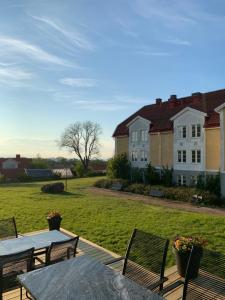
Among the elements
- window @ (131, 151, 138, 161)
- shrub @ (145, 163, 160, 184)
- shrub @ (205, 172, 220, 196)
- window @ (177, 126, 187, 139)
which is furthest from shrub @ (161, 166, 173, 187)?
window @ (131, 151, 138, 161)

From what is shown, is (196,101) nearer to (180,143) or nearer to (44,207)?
(180,143)

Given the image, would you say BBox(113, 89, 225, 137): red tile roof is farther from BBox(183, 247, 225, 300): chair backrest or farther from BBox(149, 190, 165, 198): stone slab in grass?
BBox(183, 247, 225, 300): chair backrest

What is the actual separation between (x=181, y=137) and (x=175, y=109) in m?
5.20

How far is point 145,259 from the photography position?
20.3ft

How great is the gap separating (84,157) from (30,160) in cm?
1362

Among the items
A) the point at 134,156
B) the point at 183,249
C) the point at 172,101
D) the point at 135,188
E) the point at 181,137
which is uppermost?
the point at 172,101

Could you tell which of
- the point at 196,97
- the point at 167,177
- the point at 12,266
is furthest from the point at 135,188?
the point at 12,266

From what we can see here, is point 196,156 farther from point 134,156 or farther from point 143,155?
point 134,156

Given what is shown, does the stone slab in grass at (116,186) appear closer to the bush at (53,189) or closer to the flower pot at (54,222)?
the bush at (53,189)

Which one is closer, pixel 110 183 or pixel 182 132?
pixel 182 132

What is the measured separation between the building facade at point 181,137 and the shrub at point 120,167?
38.4 inches

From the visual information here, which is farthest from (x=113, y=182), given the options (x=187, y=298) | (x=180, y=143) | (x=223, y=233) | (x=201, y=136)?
(x=187, y=298)

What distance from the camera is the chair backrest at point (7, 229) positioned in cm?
828

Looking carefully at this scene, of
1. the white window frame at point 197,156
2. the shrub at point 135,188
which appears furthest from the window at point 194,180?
the shrub at point 135,188
